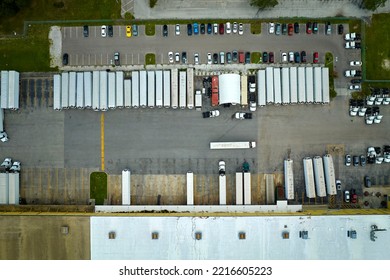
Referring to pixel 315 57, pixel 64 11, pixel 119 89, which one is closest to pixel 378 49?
pixel 315 57

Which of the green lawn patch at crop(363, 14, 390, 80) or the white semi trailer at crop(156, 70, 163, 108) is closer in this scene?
the white semi trailer at crop(156, 70, 163, 108)

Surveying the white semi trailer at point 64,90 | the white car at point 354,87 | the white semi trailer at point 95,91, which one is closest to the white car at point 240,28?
the white car at point 354,87

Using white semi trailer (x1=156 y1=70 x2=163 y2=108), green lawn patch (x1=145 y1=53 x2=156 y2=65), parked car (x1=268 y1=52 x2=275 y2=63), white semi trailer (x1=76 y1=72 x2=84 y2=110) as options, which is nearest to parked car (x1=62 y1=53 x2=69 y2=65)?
white semi trailer (x1=76 y1=72 x2=84 y2=110)

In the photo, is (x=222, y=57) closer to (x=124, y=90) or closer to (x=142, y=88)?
(x=142, y=88)

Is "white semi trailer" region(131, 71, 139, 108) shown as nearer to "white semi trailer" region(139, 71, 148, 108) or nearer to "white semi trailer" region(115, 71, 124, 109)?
"white semi trailer" region(139, 71, 148, 108)

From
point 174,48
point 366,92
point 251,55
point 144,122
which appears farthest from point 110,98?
point 366,92

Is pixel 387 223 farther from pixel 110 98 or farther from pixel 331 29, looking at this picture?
pixel 110 98

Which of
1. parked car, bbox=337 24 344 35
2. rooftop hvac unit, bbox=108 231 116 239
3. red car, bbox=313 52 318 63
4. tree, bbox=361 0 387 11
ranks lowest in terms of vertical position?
rooftop hvac unit, bbox=108 231 116 239

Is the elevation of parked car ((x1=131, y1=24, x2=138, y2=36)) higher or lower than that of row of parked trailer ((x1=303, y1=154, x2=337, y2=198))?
higher
